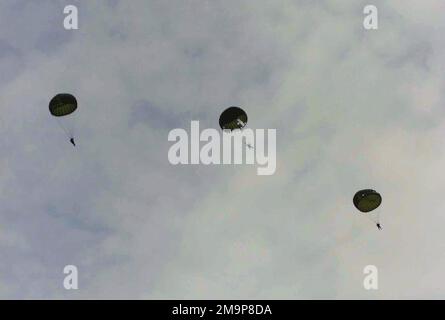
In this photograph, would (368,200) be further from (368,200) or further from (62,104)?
(62,104)

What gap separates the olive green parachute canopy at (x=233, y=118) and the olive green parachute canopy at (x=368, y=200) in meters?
10.1

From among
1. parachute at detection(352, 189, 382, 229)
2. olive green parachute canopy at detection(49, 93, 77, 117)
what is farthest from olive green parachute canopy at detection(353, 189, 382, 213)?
olive green parachute canopy at detection(49, 93, 77, 117)

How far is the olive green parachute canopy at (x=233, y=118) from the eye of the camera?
161ft

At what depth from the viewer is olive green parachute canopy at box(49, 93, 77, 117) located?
1913 inches

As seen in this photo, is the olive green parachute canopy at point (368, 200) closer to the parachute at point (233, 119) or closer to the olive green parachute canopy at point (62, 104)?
the parachute at point (233, 119)

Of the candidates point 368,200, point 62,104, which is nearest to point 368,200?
point 368,200

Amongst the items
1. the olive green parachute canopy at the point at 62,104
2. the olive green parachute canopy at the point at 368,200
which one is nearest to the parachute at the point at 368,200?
the olive green parachute canopy at the point at 368,200

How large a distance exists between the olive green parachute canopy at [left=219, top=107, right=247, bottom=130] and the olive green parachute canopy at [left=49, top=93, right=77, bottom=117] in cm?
1099

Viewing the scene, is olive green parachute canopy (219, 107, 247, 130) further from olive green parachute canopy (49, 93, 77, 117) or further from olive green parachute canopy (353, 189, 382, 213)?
olive green parachute canopy (49, 93, 77, 117)

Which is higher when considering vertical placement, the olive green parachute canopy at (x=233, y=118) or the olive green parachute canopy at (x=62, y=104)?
the olive green parachute canopy at (x=62, y=104)
